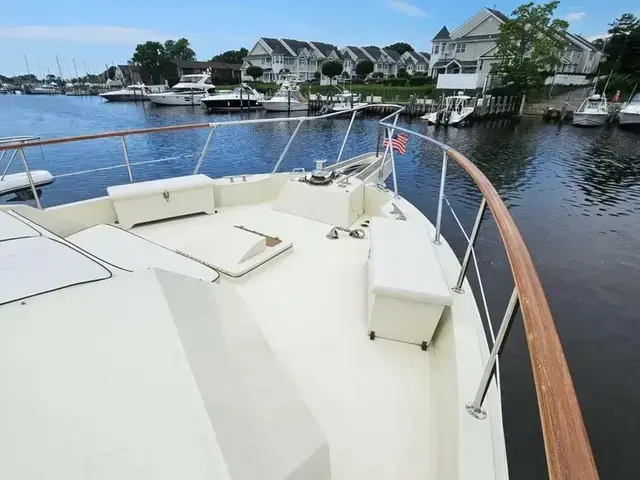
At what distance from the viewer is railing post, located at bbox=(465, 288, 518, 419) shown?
0.94 metres

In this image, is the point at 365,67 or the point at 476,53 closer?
the point at 476,53

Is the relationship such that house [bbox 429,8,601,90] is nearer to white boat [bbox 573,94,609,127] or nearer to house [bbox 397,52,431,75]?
white boat [bbox 573,94,609,127]

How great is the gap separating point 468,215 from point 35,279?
30.6 ft

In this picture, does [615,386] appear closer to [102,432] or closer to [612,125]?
[102,432]

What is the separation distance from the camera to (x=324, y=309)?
2.31 metres

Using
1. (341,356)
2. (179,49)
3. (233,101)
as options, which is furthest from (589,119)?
(179,49)

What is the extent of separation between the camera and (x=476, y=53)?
126 ft

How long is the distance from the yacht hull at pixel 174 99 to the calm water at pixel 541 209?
1461 cm

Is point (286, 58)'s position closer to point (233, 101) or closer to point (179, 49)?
point (233, 101)

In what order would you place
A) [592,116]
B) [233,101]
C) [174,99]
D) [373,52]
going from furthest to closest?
[373,52] → [174,99] → [233,101] → [592,116]

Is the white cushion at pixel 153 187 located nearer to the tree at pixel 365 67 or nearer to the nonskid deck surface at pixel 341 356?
the nonskid deck surface at pixel 341 356

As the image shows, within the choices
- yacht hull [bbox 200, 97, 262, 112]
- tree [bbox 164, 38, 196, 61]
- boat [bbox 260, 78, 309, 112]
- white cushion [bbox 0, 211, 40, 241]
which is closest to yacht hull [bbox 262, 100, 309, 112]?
boat [bbox 260, 78, 309, 112]

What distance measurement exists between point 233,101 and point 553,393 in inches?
1446

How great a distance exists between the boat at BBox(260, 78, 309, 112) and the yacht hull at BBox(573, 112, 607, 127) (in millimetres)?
22903
